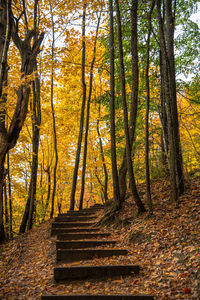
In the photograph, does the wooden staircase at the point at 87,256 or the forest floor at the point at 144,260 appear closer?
the forest floor at the point at 144,260

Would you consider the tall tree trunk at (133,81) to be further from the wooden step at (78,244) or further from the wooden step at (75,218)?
the wooden step at (78,244)

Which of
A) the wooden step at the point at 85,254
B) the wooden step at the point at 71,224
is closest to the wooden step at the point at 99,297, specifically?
the wooden step at the point at 85,254

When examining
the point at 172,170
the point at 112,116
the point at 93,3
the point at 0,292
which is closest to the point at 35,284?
the point at 0,292

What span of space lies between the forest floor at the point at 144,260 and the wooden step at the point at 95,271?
0.39 feet

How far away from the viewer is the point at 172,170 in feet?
21.8

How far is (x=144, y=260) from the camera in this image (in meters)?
4.70

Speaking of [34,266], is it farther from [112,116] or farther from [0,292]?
[112,116]

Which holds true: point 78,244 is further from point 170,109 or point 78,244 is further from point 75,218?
point 170,109

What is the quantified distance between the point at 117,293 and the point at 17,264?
12.2 feet

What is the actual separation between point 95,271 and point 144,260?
1.12 m

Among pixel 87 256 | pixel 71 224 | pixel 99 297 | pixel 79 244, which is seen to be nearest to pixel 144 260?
pixel 87 256

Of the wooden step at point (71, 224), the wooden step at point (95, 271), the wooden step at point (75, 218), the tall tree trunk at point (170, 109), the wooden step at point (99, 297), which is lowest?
the wooden step at point (99, 297)

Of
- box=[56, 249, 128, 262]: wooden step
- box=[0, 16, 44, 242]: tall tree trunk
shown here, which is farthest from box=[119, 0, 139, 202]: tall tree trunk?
box=[0, 16, 44, 242]: tall tree trunk

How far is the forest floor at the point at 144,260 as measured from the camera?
12.1ft
